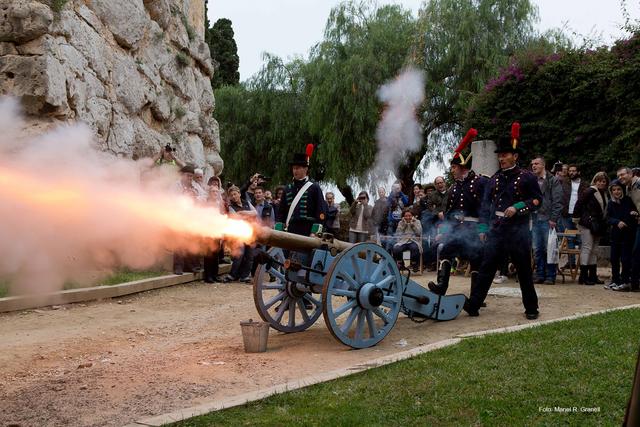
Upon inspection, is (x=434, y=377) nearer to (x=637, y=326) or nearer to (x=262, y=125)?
(x=637, y=326)

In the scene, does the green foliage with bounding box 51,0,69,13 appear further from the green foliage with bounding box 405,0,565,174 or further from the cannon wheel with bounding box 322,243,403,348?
the green foliage with bounding box 405,0,565,174

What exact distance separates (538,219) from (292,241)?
6711mm

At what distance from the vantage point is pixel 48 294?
9.45 m

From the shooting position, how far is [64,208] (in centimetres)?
632

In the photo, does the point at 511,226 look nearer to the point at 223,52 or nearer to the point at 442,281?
the point at 442,281

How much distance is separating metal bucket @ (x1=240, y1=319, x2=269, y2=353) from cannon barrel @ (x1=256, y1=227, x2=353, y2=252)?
0.82 metres

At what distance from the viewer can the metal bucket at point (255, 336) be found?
7039mm

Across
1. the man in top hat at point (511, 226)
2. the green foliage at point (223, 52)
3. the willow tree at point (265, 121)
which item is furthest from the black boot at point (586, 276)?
the green foliage at point (223, 52)

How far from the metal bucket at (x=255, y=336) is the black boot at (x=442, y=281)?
250 cm

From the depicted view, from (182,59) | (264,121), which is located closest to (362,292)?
(182,59)

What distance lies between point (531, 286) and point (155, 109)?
36.3 feet

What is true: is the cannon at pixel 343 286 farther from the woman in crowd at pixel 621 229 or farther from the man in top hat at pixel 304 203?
the woman in crowd at pixel 621 229

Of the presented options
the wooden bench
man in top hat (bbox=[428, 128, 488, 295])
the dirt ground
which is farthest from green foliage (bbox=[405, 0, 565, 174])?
the dirt ground

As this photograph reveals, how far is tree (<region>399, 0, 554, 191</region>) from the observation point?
998 inches
